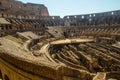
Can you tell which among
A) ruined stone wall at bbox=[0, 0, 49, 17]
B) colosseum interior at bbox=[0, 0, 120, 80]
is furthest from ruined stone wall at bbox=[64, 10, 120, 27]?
ruined stone wall at bbox=[0, 0, 49, 17]

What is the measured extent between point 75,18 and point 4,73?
44.4 m

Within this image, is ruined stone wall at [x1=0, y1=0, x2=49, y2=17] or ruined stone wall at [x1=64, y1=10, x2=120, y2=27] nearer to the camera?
ruined stone wall at [x1=0, y1=0, x2=49, y2=17]

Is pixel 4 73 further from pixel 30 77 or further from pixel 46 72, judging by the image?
pixel 46 72

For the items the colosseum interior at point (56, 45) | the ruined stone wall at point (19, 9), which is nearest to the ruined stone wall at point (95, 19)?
the colosseum interior at point (56, 45)

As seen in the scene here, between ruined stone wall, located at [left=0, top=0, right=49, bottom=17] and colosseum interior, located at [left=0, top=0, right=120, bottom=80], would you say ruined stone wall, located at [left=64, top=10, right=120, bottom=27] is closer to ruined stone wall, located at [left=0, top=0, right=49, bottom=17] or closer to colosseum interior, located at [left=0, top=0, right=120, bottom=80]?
colosseum interior, located at [left=0, top=0, right=120, bottom=80]

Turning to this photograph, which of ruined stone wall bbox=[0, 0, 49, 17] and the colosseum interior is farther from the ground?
ruined stone wall bbox=[0, 0, 49, 17]

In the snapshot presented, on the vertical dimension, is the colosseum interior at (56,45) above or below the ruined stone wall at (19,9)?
below

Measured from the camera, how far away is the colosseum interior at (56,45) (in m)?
9.68

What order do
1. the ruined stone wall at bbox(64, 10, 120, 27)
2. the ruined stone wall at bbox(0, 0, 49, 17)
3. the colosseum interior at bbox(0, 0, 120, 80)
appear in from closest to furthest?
the colosseum interior at bbox(0, 0, 120, 80) < the ruined stone wall at bbox(0, 0, 49, 17) < the ruined stone wall at bbox(64, 10, 120, 27)

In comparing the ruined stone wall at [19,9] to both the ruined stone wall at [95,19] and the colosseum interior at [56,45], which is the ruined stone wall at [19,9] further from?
the ruined stone wall at [95,19]

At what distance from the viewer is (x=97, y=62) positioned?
834 inches

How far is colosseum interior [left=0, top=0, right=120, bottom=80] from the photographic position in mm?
9680

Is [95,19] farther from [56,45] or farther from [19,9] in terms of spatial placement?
[56,45]

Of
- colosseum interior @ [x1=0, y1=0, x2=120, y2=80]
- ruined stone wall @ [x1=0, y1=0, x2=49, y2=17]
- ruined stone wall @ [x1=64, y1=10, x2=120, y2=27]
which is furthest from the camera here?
ruined stone wall @ [x1=64, y1=10, x2=120, y2=27]
